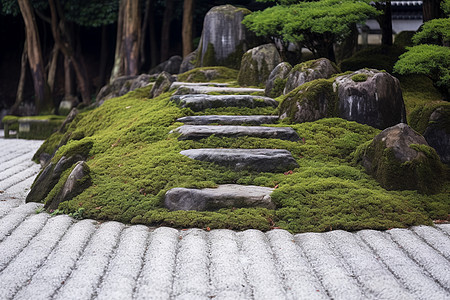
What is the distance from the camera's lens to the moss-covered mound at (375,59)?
9711 millimetres

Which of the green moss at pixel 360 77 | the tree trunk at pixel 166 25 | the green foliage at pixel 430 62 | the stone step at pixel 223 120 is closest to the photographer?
the green moss at pixel 360 77

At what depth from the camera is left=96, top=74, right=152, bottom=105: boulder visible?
469 inches

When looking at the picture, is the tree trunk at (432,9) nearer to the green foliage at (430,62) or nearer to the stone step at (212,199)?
the green foliage at (430,62)

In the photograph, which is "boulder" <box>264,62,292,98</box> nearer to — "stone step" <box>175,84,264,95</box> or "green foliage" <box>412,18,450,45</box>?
"stone step" <box>175,84,264,95</box>

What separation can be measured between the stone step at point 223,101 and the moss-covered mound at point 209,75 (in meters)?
2.78

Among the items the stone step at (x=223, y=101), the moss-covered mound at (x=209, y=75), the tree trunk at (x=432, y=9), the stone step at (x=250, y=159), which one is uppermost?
the tree trunk at (x=432, y=9)

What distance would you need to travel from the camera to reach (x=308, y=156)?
618 cm

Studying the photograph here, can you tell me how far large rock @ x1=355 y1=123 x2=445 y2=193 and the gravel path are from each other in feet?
2.58

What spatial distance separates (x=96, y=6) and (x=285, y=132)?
1386 cm

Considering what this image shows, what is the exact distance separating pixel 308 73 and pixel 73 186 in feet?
13.8

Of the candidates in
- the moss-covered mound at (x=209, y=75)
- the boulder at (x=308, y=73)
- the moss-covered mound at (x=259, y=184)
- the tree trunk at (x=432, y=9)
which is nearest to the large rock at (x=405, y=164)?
the moss-covered mound at (x=259, y=184)

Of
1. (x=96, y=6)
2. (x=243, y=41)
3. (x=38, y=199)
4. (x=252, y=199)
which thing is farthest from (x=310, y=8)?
(x=96, y=6)

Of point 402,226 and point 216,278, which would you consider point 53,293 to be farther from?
point 402,226

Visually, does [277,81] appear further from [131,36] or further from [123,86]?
[131,36]
